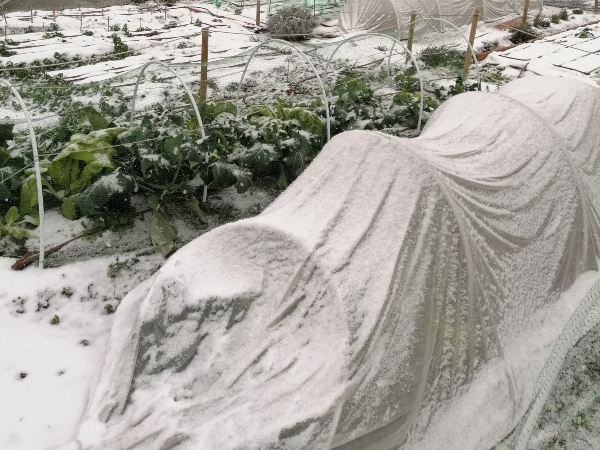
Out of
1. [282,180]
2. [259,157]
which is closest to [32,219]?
[259,157]

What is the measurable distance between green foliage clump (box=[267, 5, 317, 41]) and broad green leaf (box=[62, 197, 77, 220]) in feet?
31.8

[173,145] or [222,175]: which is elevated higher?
[173,145]

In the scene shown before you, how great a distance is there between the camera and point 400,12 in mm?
12812

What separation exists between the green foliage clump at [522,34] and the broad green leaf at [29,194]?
1189cm

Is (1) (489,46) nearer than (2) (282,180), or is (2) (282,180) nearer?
(2) (282,180)

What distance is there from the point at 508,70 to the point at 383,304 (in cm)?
871

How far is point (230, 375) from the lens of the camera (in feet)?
8.95

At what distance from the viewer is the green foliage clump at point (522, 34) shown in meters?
12.9

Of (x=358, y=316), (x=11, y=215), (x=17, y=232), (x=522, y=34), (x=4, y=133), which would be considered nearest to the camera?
(x=358, y=316)

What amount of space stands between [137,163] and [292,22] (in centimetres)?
961

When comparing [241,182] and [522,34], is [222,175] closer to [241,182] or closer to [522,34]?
[241,182]

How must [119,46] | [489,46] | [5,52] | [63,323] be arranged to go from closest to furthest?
[63,323]
[5,52]
[119,46]
[489,46]

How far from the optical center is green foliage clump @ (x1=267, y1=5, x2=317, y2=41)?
13.1 m

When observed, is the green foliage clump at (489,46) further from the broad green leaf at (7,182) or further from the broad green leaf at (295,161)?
the broad green leaf at (7,182)
